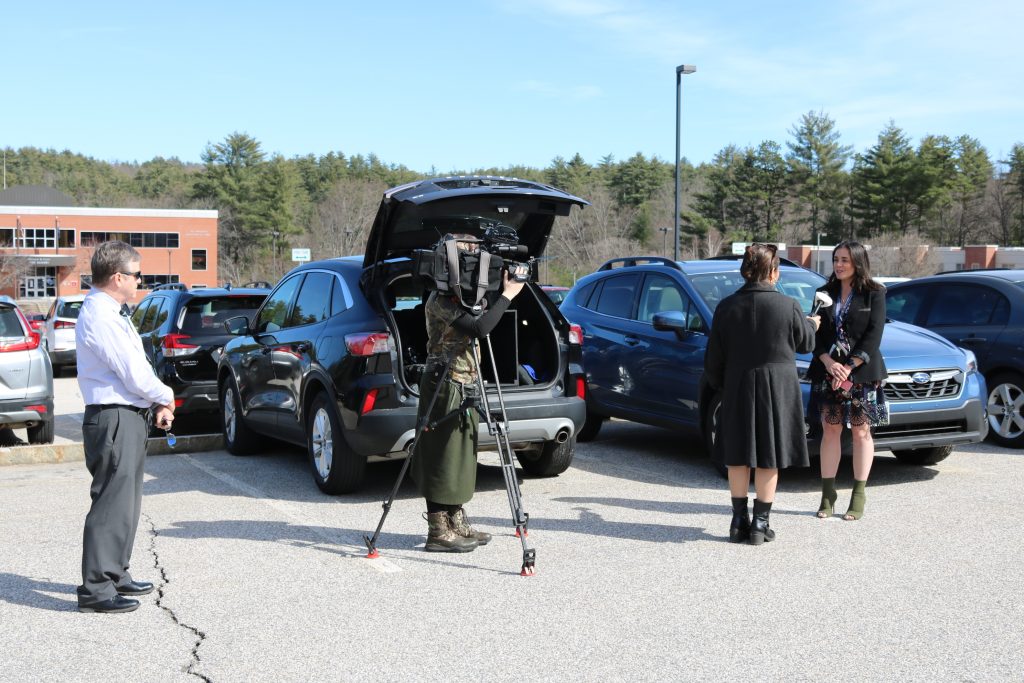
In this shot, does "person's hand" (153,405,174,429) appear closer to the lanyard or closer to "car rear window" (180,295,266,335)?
the lanyard

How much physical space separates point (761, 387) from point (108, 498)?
369 centimetres

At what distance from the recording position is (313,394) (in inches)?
318

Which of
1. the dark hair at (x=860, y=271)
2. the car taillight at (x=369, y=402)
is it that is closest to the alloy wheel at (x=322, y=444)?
the car taillight at (x=369, y=402)

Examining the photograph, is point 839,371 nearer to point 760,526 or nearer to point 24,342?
point 760,526

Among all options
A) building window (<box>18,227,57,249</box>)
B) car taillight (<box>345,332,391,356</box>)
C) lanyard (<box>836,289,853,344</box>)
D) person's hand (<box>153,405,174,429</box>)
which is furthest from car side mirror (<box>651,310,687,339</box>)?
building window (<box>18,227,57,249</box>)

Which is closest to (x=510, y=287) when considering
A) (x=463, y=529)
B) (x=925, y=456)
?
(x=463, y=529)

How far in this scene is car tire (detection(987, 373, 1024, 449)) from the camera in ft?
33.1

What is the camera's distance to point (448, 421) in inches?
240

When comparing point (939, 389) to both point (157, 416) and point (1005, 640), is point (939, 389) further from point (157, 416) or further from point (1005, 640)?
point (157, 416)

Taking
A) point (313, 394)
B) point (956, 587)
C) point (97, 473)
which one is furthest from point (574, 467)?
point (97, 473)

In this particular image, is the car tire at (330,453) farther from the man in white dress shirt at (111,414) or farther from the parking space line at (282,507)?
the man in white dress shirt at (111,414)

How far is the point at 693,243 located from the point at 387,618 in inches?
3687

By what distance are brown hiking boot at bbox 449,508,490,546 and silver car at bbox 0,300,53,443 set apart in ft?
19.1

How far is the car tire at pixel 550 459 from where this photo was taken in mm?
8398
